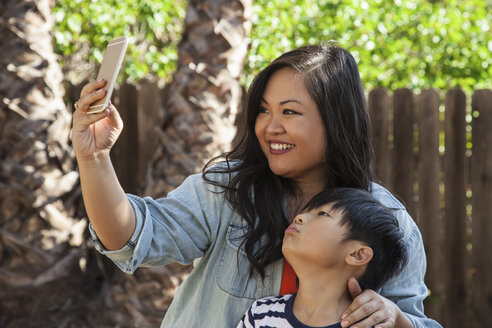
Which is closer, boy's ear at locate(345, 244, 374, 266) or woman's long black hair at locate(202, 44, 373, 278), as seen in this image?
boy's ear at locate(345, 244, 374, 266)

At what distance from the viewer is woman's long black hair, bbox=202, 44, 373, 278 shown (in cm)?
245

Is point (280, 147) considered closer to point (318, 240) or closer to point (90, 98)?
point (318, 240)

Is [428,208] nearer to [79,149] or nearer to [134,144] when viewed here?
[134,144]

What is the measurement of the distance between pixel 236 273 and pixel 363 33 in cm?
558

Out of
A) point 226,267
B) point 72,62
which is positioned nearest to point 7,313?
point 226,267

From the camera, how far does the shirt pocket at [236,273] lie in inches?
95.4

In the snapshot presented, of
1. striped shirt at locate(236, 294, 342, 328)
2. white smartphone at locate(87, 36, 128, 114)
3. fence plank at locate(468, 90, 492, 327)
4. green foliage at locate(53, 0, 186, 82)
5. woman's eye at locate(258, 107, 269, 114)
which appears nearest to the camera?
white smartphone at locate(87, 36, 128, 114)

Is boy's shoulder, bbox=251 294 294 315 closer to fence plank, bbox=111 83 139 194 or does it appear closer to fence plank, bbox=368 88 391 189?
fence plank, bbox=368 88 391 189

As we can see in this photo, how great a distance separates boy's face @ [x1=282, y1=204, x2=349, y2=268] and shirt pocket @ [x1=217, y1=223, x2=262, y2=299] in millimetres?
183

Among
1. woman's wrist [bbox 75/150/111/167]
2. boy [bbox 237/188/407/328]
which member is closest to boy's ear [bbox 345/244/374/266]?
boy [bbox 237/188/407/328]

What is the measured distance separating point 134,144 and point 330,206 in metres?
3.62

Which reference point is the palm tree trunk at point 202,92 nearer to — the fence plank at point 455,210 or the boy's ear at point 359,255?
the fence plank at point 455,210

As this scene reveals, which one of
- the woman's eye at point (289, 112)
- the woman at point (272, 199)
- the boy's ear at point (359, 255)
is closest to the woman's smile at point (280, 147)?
the woman at point (272, 199)

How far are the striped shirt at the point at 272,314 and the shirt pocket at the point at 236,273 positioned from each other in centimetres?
8
